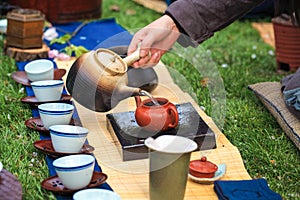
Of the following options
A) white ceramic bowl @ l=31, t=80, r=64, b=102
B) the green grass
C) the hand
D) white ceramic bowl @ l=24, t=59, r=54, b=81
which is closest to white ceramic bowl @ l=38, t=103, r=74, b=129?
the green grass

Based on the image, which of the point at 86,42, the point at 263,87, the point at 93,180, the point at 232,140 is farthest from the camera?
the point at 86,42

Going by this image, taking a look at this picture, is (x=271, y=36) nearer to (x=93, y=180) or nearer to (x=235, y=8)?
(x=235, y=8)

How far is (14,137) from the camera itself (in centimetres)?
211

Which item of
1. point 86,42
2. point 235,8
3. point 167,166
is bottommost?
point 86,42

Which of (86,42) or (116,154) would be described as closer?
(116,154)

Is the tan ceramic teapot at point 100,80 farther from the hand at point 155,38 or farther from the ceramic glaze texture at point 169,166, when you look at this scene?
the ceramic glaze texture at point 169,166

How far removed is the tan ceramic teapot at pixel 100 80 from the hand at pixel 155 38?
0.04m

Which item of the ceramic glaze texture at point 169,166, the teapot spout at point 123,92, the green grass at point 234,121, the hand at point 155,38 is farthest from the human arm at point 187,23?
the ceramic glaze texture at point 169,166

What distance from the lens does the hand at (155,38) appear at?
78.7 inches

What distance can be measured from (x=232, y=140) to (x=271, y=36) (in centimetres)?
166

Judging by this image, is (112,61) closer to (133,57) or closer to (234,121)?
(133,57)

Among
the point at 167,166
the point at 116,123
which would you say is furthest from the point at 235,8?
the point at 167,166

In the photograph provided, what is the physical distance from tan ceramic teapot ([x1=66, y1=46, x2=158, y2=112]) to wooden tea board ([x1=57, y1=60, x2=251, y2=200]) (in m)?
0.07

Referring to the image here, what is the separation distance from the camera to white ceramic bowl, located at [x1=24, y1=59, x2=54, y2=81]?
251 centimetres
